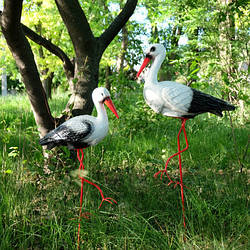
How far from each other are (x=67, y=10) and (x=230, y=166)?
2.82 meters

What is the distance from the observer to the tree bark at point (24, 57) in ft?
8.16

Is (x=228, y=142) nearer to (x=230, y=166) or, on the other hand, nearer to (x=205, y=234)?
(x=230, y=166)

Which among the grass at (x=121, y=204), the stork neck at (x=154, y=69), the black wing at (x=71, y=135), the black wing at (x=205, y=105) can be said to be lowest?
the grass at (x=121, y=204)

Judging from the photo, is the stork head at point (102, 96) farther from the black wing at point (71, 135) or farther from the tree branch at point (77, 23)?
the tree branch at point (77, 23)

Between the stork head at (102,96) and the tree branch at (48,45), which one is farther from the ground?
the tree branch at (48,45)

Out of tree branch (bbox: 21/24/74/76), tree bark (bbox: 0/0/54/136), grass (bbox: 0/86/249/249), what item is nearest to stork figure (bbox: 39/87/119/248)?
grass (bbox: 0/86/249/249)

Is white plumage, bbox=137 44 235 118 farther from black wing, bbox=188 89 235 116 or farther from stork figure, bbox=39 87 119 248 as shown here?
stork figure, bbox=39 87 119 248

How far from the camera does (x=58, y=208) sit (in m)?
2.42

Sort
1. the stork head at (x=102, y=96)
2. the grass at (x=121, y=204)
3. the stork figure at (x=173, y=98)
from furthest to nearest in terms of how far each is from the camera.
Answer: the grass at (x=121, y=204) < the stork figure at (x=173, y=98) < the stork head at (x=102, y=96)

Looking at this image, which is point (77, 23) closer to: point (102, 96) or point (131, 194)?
point (102, 96)

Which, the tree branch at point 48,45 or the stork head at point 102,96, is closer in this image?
the stork head at point 102,96

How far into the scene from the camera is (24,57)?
2816mm

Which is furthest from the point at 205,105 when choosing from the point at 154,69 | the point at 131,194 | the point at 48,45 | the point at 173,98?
the point at 48,45

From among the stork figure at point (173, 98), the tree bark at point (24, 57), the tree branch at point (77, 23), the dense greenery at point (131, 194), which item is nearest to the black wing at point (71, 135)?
the dense greenery at point (131, 194)
